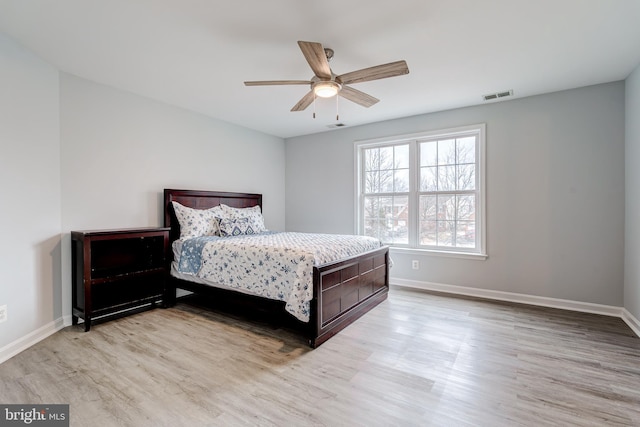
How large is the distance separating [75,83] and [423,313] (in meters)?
4.42

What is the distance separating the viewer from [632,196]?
295 centimetres

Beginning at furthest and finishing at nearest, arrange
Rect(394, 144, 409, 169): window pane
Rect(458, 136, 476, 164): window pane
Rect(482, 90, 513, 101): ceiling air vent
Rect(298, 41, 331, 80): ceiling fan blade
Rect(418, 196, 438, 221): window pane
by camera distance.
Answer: Rect(394, 144, 409, 169): window pane < Rect(418, 196, 438, 221): window pane < Rect(458, 136, 476, 164): window pane < Rect(482, 90, 513, 101): ceiling air vent < Rect(298, 41, 331, 80): ceiling fan blade

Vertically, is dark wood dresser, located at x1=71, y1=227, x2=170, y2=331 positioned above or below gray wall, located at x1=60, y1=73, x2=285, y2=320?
below

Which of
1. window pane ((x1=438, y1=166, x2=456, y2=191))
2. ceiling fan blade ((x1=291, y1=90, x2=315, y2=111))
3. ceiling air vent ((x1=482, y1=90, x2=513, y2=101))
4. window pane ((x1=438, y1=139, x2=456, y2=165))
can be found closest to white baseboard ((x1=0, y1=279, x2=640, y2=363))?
window pane ((x1=438, y1=166, x2=456, y2=191))

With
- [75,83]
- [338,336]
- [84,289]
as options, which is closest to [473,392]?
[338,336]

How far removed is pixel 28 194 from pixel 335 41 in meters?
2.93

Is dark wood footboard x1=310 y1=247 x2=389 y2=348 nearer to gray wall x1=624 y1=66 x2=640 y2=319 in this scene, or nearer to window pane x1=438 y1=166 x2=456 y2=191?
window pane x1=438 y1=166 x2=456 y2=191

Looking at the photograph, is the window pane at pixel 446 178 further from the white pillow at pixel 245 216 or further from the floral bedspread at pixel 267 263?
the white pillow at pixel 245 216

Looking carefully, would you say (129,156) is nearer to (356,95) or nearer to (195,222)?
(195,222)

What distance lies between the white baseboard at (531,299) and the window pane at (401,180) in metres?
1.41

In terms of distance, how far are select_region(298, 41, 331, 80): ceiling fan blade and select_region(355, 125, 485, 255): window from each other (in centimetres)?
250

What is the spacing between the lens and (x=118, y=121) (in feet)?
11.0

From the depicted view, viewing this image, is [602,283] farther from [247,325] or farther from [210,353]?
[210,353]

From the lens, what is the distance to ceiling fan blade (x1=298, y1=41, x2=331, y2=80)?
1918 millimetres
